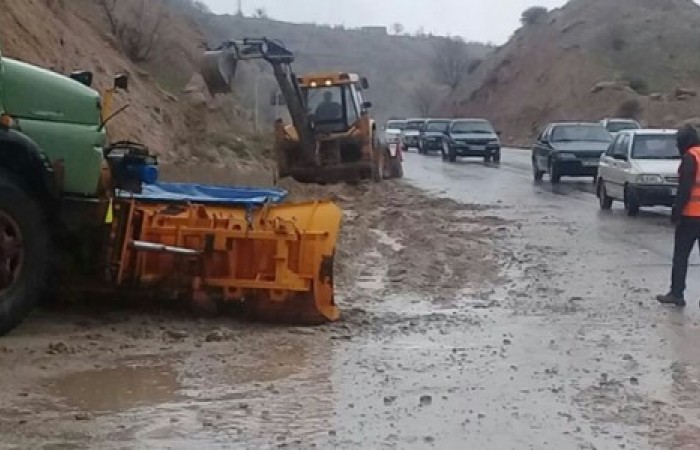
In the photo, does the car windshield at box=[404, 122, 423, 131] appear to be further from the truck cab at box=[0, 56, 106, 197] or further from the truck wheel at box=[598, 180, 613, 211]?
the truck cab at box=[0, 56, 106, 197]

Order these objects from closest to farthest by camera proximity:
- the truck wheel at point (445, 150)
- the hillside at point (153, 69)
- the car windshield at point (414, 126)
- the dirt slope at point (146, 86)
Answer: the dirt slope at point (146, 86), the hillside at point (153, 69), the truck wheel at point (445, 150), the car windshield at point (414, 126)

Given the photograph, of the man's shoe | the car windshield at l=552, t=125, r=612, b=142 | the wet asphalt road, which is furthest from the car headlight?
the car windshield at l=552, t=125, r=612, b=142

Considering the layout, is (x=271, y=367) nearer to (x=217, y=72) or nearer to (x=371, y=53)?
(x=217, y=72)

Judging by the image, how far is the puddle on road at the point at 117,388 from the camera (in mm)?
7844

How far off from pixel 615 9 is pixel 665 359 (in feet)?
293

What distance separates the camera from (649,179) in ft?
73.1

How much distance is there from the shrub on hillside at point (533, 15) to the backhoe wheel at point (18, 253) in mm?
92087

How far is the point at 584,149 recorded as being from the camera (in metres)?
32.6

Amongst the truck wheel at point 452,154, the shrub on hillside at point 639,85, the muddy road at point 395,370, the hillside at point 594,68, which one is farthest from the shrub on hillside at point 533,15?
the muddy road at point 395,370

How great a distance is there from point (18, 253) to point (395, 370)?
2.84 m

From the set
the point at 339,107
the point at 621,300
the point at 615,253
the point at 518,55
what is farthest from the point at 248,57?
the point at 518,55

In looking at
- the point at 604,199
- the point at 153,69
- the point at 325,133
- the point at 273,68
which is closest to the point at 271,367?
the point at 604,199

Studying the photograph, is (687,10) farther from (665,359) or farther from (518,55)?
(665,359)

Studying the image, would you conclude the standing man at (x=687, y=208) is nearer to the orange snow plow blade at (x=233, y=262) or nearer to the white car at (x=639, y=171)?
the orange snow plow blade at (x=233, y=262)
